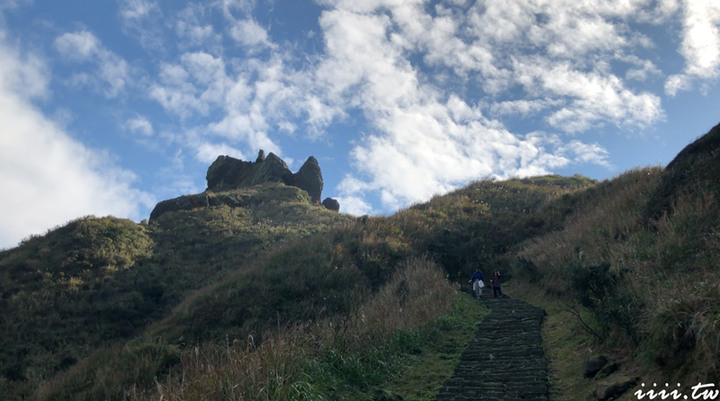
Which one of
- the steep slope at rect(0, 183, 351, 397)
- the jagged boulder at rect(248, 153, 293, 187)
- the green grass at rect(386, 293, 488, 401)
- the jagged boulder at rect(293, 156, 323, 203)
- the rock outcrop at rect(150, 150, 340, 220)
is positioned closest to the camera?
the green grass at rect(386, 293, 488, 401)

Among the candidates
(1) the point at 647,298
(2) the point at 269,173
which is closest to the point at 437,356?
(1) the point at 647,298

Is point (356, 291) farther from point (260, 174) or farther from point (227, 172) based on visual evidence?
point (227, 172)

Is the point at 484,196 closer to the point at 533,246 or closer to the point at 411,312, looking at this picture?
the point at 533,246

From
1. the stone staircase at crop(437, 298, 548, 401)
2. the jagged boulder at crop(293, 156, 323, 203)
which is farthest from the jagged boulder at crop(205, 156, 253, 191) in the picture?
the stone staircase at crop(437, 298, 548, 401)

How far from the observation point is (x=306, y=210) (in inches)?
1757

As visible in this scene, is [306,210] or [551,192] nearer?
[551,192]

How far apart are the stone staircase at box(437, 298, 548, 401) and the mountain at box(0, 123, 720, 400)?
0.32m

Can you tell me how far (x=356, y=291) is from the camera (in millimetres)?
17516

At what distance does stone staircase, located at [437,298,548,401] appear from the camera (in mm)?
6738

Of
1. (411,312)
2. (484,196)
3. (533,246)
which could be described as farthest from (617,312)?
(484,196)

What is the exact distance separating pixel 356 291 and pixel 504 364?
984 centimetres

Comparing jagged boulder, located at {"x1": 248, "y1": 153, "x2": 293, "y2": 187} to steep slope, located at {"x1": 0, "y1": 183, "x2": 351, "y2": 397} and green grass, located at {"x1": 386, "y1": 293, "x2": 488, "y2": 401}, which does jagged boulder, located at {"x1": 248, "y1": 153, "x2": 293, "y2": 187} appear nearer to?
steep slope, located at {"x1": 0, "y1": 183, "x2": 351, "y2": 397}

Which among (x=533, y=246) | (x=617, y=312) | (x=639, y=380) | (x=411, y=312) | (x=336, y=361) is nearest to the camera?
(x=639, y=380)

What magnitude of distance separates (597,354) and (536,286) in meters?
8.33
